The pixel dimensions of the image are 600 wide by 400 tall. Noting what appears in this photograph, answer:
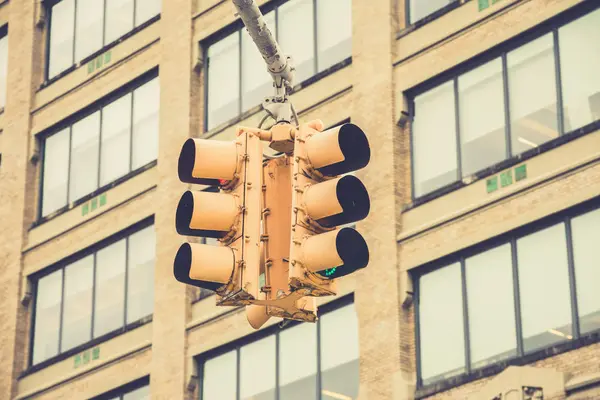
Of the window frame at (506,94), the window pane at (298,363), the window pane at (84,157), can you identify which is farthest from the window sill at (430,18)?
the window pane at (84,157)

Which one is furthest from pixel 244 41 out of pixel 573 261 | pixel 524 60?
pixel 573 261

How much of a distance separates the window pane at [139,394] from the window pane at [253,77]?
740 cm

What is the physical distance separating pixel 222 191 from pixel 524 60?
1947 centimetres

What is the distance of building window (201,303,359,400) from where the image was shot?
30.7 meters

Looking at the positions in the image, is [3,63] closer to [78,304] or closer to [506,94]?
[78,304]

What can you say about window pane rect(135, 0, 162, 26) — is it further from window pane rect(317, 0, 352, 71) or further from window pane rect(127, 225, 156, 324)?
window pane rect(317, 0, 352, 71)

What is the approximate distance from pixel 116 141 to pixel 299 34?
7528mm

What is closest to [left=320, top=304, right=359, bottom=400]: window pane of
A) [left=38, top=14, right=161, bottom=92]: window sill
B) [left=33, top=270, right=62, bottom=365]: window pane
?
[left=33, top=270, right=62, bottom=365]: window pane

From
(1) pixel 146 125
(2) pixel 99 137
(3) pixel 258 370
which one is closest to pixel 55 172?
(2) pixel 99 137

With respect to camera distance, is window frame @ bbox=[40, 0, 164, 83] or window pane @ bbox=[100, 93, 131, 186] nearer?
window pane @ bbox=[100, 93, 131, 186]

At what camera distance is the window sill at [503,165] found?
27.1 metres

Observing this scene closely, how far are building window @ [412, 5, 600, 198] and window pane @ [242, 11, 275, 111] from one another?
18.2 feet

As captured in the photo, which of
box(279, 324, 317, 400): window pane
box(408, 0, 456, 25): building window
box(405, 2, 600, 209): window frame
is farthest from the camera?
box(408, 0, 456, 25): building window

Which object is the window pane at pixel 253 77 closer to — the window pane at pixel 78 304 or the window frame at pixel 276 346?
the window frame at pixel 276 346
